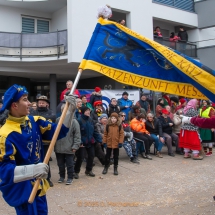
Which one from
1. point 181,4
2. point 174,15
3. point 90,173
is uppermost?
point 181,4

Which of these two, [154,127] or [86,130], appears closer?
[86,130]

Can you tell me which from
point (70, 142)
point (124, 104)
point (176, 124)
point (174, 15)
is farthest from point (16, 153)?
point (174, 15)

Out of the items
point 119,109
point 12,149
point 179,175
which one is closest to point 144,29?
point 119,109

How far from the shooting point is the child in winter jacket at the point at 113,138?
7.66 m

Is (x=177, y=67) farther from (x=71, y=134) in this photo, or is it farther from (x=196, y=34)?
(x=196, y=34)

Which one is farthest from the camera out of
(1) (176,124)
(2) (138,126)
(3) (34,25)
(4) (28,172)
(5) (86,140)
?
(3) (34,25)

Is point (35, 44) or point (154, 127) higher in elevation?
point (35, 44)

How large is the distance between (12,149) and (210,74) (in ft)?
9.45

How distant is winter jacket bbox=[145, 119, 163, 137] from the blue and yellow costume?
6.98 metres

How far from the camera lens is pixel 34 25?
16312mm

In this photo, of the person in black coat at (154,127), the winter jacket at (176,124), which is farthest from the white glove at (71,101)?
the winter jacket at (176,124)

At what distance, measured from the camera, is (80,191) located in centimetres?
634

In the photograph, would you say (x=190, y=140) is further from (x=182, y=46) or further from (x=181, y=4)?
(x=181, y=4)

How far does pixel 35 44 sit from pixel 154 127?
7.61m
